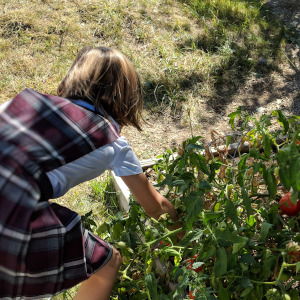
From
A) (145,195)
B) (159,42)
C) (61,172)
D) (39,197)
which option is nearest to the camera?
(39,197)

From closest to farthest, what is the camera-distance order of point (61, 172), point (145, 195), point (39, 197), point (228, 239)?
point (228, 239)
point (39, 197)
point (61, 172)
point (145, 195)

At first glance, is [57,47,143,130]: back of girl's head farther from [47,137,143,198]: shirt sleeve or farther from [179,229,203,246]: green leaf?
[179,229,203,246]: green leaf

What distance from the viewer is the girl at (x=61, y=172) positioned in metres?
1.67

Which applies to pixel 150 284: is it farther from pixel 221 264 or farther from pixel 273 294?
pixel 273 294

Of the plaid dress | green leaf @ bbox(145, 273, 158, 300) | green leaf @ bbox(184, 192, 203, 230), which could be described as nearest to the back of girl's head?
the plaid dress

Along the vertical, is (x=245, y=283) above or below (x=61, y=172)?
below

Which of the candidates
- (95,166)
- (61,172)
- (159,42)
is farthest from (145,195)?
(159,42)

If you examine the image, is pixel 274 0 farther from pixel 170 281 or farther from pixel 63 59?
pixel 170 281

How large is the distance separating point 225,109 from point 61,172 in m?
2.14

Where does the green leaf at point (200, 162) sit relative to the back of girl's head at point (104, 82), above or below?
below

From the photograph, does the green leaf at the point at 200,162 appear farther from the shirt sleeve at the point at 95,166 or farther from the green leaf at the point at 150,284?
the green leaf at the point at 150,284

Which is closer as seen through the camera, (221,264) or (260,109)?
(221,264)

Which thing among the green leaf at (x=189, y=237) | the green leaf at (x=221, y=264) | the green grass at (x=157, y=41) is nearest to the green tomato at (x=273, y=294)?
the green leaf at (x=221, y=264)

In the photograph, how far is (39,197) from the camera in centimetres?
171
